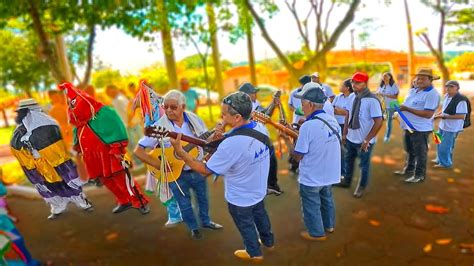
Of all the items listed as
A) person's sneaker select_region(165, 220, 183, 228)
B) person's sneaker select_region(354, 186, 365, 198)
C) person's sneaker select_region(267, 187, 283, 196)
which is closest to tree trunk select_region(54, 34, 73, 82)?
Result: person's sneaker select_region(165, 220, 183, 228)

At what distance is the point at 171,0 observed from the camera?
729cm

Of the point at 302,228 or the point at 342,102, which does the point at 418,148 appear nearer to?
the point at 342,102

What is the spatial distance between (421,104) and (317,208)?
202 centimetres

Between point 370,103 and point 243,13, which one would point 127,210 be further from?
point 243,13

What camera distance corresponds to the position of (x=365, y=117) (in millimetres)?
4016

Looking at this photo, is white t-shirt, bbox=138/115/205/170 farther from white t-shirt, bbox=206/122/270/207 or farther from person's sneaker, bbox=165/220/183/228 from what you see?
person's sneaker, bbox=165/220/183/228

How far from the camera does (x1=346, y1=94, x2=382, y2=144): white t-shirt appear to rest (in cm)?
389

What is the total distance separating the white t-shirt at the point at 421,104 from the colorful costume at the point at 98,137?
3.69m

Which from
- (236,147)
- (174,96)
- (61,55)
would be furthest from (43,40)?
(236,147)

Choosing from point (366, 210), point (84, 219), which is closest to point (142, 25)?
point (84, 219)

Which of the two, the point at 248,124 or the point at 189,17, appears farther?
the point at 189,17

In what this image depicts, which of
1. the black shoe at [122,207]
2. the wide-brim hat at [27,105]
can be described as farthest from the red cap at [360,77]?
the wide-brim hat at [27,105]

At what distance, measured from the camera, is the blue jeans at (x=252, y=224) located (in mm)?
3006

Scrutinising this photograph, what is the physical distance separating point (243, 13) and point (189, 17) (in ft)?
5.48
